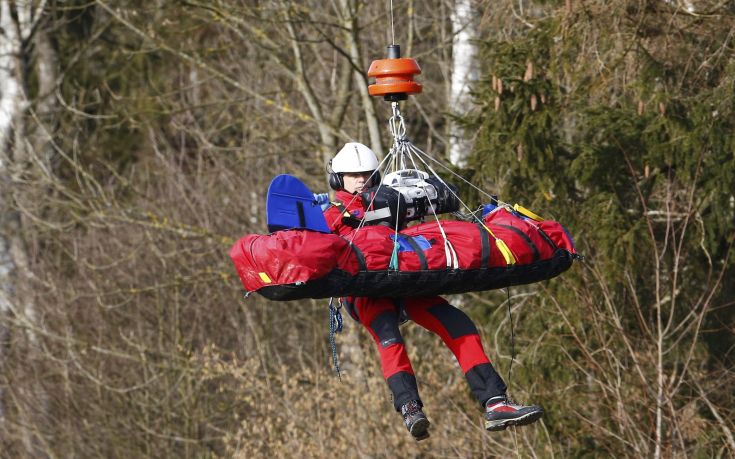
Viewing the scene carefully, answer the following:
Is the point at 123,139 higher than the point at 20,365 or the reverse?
higher

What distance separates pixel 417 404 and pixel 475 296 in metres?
5.42

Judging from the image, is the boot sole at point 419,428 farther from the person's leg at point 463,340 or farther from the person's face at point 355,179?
the person's face at point 355,179

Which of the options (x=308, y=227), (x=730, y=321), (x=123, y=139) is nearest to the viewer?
(x=308, y=227)

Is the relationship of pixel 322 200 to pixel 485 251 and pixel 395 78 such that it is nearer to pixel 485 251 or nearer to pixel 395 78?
pixel 395 78

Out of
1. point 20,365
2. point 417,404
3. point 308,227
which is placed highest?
point 308,227

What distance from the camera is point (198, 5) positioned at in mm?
11148

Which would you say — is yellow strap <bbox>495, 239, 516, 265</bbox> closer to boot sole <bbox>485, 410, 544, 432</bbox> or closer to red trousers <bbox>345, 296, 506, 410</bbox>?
red trousers <bbox>345, 296, 506, 410</bbox>

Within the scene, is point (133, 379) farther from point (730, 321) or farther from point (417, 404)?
point (417, 404)

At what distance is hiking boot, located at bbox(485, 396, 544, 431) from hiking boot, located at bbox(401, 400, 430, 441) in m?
0.29

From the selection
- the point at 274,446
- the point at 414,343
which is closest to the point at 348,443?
the point at 274,446

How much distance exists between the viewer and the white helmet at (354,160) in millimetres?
6145

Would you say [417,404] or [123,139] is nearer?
[417,404]

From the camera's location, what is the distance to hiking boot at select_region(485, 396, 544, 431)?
5.84m

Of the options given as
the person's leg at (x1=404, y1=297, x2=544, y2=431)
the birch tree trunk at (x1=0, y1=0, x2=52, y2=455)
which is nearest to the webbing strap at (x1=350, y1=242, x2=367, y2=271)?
the person's leg at (x1=404, y1=297, x2=544, y2=431)
